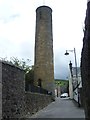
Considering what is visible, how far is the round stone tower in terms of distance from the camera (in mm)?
49188

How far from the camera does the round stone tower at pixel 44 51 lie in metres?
49.2

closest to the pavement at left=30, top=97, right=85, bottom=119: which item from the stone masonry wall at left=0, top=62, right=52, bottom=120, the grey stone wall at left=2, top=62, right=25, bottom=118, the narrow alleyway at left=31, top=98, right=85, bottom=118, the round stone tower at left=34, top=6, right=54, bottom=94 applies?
the narrow alleyway at left=31, top=98, right=85, bottom=118

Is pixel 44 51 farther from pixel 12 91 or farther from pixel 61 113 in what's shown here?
pixel 12 91

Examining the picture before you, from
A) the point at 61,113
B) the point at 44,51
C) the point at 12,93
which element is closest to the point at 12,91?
the point at 12,93

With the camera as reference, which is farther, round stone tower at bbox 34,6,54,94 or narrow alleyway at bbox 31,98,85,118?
round stone tower at bbox 34,6,54,94

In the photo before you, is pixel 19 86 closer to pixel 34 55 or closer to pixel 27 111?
pixel 27 111

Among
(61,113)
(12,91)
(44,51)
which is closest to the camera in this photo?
(12,91)

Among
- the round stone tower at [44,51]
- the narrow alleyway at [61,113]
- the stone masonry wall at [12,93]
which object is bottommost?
the narrow alleyway at [61,113]

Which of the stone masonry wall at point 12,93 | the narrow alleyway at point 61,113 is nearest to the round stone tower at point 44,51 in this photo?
the narrow alleyway at point 61,113

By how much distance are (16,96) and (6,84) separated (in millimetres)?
2476

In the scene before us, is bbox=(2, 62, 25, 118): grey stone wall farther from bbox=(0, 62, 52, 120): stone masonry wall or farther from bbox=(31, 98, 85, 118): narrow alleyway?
bbox=(31, 98, 85, 118): narrow alleyway

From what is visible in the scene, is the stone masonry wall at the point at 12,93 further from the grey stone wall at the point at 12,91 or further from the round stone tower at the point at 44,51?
the round stone tower at the point at 44,51

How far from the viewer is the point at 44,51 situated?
4994 centimetres

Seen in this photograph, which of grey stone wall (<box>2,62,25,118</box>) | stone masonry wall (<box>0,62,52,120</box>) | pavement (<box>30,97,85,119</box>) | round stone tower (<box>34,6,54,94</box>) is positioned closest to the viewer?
stone masonry wall (<box>0,62,52,120</box>)
